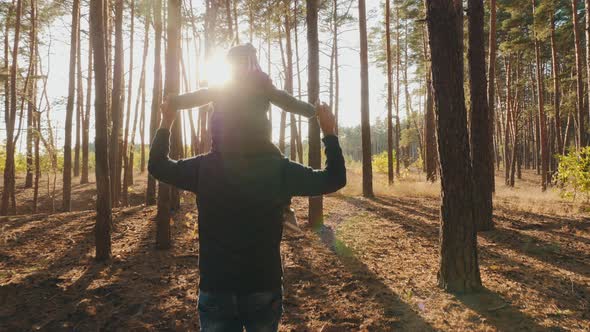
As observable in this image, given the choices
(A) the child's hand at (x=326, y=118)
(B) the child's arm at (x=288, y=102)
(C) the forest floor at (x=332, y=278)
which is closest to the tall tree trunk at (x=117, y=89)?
(C) the forest floor at (x=332, y=278)

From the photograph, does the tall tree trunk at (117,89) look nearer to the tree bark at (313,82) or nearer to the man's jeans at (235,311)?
the tree bark at (313,82)

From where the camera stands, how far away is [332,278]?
563 cm

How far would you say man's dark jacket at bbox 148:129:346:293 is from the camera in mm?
1637

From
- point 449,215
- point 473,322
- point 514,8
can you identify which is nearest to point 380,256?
point 449,215

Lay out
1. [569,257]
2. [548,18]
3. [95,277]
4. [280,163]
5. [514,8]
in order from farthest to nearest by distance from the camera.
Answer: [514,8] < [548,18] < [569,257] < [95,277] < [280,163]

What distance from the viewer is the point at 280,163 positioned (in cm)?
167

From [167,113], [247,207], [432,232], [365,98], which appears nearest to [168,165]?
[167,113]

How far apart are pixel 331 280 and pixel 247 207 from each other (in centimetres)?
433

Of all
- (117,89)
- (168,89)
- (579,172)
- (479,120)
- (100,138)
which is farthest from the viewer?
(579,172)

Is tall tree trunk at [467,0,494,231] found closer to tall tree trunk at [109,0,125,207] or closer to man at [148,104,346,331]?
man at [148,104,346,331]

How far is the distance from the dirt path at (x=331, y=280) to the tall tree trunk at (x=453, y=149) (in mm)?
451

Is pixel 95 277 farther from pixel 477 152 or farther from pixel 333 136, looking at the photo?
pixel 477 152

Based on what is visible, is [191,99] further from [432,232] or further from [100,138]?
[432,232]

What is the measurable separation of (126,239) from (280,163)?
7366 mm
